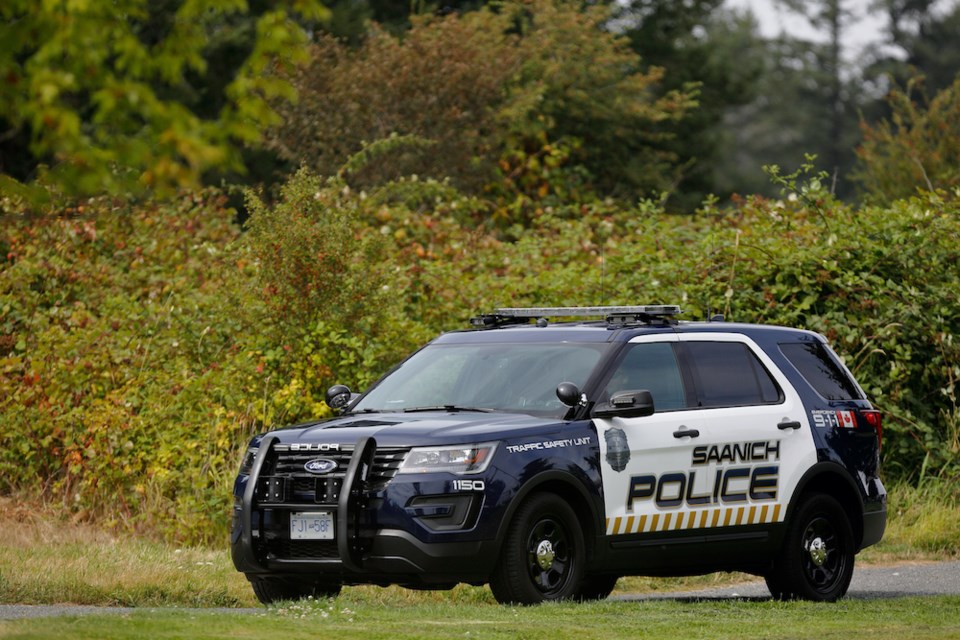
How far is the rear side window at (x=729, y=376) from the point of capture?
1153cm

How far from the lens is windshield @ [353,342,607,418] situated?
11016 millimetres

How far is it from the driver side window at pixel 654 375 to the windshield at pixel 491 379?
206 millimetres

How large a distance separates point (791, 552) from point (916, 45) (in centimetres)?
6312

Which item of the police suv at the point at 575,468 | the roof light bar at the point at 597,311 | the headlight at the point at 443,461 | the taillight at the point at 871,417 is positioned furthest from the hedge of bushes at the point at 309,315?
the headlight at the point at 443,461

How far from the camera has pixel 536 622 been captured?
30.8 feet

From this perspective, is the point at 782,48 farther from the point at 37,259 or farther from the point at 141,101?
the point at 141,101

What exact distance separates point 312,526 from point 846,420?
422 centimetres

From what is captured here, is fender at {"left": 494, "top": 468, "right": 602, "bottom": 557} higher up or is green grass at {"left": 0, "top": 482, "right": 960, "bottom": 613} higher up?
fender at {"left": 494, "top": 468, "right": 602, "bottom": 557}

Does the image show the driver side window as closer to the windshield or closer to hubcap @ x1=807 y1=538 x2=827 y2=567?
the windshield

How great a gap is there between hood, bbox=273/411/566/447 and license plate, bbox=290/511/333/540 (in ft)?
1.44

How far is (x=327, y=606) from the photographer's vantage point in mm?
10062

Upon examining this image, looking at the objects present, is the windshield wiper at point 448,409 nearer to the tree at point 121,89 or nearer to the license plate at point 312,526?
the license plate at point 312,526

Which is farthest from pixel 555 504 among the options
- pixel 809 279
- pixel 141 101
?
pixel 809 279

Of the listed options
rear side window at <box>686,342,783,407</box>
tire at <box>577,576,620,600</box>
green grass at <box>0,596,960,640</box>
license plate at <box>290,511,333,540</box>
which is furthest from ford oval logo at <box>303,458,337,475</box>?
tire at <box>577,576,620,600</box>
